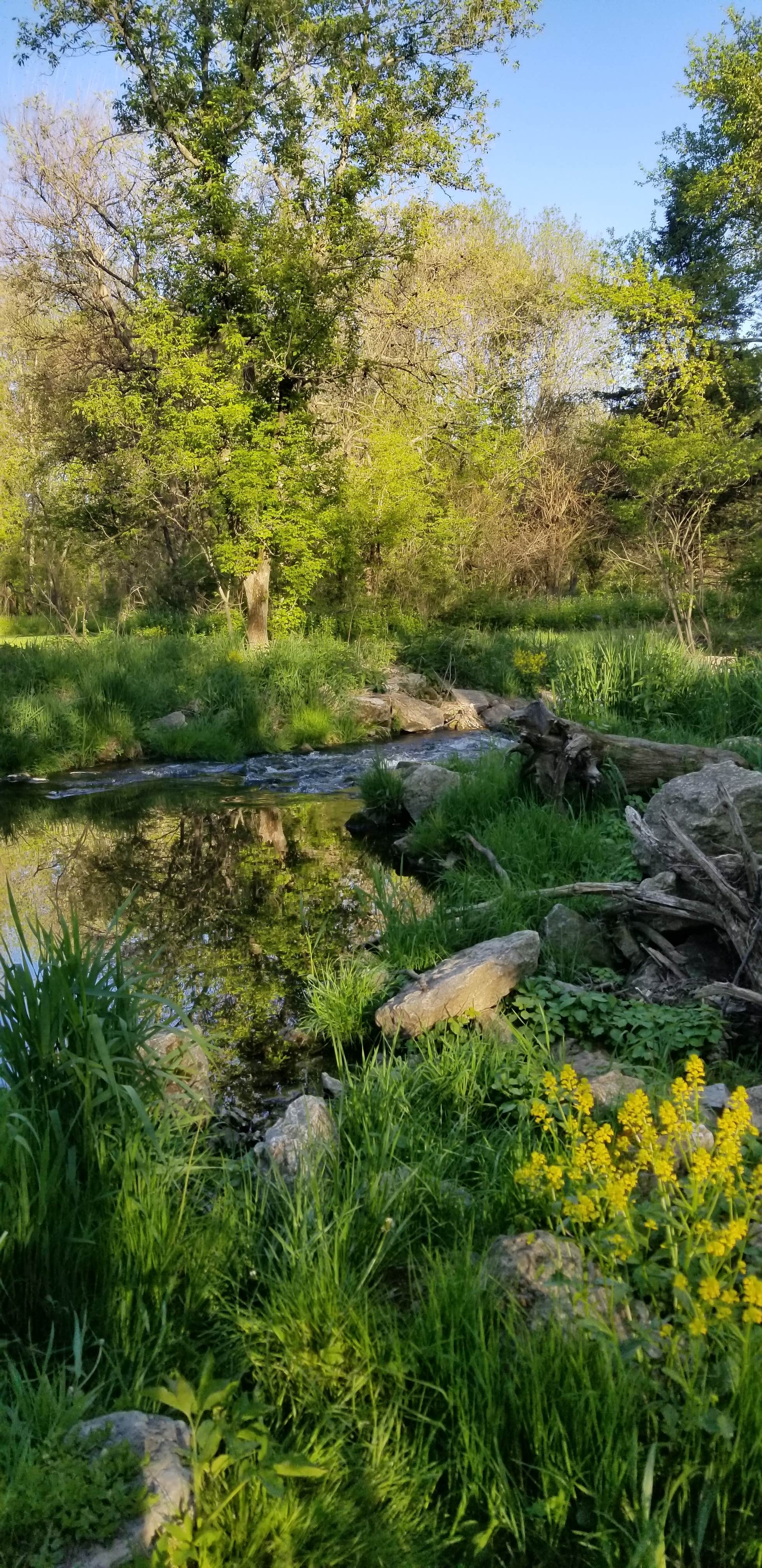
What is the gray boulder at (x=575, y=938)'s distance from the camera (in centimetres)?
487

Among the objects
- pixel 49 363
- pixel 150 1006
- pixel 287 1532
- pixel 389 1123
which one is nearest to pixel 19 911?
pixel 150 1006

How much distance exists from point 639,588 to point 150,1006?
2650cm

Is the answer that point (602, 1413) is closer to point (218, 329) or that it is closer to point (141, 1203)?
point (141, 1203)

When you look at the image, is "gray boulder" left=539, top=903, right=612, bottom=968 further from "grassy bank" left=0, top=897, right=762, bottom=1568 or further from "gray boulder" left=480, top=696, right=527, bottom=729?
"gray boulder" left=480, top=696, right=527, bottom=729

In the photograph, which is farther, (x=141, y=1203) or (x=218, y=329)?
(x=218, y=329)

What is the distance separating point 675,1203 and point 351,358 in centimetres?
1952

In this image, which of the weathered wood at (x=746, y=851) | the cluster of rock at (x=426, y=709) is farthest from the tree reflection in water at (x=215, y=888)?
the cluster of rock at (x=426, y=709)

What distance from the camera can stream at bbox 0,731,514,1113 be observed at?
15.9 feet

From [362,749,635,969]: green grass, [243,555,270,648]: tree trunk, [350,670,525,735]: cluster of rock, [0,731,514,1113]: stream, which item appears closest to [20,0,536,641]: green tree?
[243,555,270,648]: tree trunk

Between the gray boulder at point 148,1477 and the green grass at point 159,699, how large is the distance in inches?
445

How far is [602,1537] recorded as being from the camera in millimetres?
1766

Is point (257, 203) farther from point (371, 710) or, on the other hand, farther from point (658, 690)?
point (658, 690)

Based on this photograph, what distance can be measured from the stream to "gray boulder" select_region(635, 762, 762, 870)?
6.38 feet

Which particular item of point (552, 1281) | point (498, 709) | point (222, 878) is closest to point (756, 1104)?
point (552, 1281)
